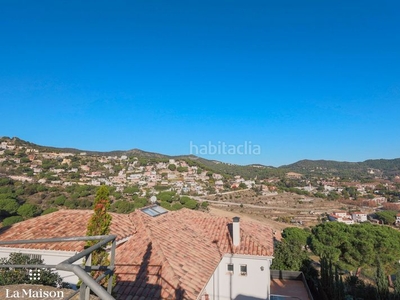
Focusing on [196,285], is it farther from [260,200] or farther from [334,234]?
[260,200]

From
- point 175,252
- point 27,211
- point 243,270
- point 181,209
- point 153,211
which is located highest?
point 153,211

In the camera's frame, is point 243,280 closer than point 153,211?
Yes

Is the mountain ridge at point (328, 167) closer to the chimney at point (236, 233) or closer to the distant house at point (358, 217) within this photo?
the distant house at point (358, 217)

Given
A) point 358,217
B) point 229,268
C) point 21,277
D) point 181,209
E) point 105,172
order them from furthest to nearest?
point 105,172 < point 358,217 < point 181,209 < point 229,268 < point 21,277

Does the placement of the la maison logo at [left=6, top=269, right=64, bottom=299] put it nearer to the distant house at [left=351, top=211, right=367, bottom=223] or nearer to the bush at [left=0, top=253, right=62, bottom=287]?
the bush at [left=0, top=253, right=62, bottom=287]

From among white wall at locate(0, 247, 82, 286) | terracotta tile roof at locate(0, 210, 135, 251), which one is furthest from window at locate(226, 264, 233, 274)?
white wall at locate(0, 247, 82, 286)

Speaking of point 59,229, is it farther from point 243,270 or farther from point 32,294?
point 243,270

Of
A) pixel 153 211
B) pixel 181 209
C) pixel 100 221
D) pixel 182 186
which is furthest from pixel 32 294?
pixel 182 186

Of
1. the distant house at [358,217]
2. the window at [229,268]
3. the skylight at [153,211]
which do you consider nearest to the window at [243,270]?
the window at [229,268]
